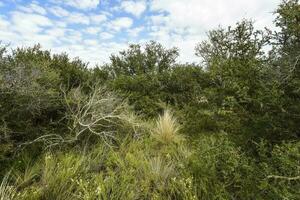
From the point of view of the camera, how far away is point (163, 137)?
625 centimetres

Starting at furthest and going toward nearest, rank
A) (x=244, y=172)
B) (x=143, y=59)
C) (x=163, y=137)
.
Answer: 1. (x=143, y=59)
2. (x=163, y=137)
3. (x=244, y=172)

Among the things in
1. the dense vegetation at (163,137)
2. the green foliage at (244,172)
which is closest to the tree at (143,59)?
the dense vegetation at (163,137)

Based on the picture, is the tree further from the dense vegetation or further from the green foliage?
the green foliage

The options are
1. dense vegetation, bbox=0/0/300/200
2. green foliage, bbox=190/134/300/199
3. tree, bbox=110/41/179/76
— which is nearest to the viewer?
green foliage, bbox=190/134/300/199

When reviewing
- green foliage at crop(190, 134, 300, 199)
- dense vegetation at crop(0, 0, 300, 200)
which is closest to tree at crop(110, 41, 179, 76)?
dense vegetation at crop(0, 0, 300, 200)

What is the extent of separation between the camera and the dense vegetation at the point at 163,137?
3832mm

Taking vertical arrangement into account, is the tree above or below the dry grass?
above

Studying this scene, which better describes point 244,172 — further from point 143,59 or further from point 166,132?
point 143,59

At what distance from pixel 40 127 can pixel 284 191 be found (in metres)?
4.28

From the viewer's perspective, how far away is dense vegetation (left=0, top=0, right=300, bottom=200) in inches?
151

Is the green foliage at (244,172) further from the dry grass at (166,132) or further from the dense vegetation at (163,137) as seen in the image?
the dry grass at (166,132)

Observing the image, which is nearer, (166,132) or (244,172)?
(244,172)

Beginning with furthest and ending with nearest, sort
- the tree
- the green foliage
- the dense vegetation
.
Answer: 1. the tree
2. the dense vegetation
3. the green foliage

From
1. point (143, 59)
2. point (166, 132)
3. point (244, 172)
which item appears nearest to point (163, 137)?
point (166, 132)
